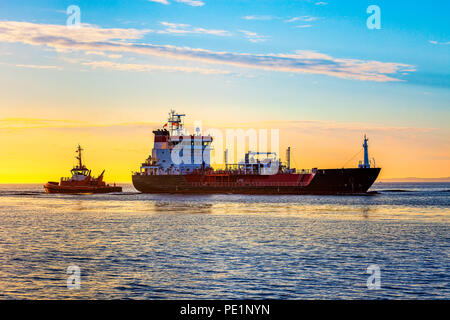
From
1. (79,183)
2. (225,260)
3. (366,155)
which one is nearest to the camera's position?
(225,260)

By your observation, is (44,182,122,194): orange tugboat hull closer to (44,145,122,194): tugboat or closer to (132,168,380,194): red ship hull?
(44,145,122,194): tugboat

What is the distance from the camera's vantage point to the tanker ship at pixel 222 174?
→ 95.1m

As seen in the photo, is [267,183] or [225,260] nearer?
[225,260]

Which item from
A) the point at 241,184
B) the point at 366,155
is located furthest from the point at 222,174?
the point at 366,155

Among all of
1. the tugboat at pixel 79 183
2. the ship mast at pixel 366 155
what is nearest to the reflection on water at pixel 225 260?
the ship mast at pixel 366 155

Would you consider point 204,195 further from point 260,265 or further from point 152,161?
point 260,265

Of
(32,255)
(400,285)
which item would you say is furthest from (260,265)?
(32,255)

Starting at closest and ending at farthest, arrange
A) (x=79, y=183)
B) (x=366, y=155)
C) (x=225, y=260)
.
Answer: (x=225, y=260), (x=366, y=155), (x=79, y=183)

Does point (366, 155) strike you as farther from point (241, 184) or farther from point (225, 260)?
point (225, 260)

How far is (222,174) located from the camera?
4168 inches

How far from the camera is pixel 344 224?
4516 cm

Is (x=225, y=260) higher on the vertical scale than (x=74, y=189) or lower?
lower

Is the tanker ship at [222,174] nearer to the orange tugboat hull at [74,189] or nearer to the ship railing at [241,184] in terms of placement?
the ship railing at [241,184]

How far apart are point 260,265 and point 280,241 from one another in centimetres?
929
